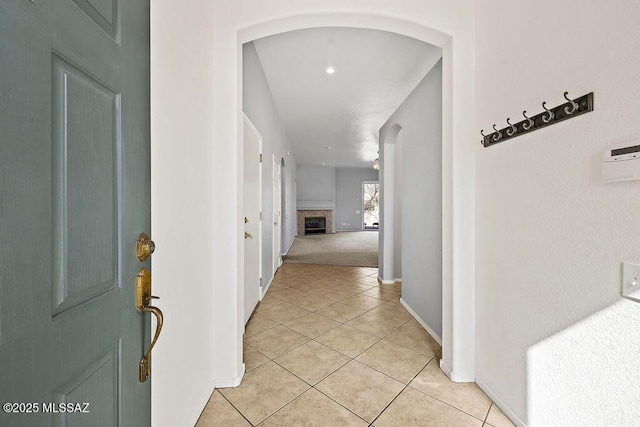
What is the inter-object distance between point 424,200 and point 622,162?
5.75 feet

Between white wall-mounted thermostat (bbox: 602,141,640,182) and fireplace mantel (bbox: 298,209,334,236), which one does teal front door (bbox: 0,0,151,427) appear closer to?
white wall-mounted thermostat (bbox: 602,141,640,182)

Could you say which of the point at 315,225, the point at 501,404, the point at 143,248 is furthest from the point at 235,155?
the point at 315,225

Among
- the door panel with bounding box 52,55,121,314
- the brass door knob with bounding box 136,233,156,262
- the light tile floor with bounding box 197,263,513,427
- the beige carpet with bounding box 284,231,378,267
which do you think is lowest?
the light tile floor with bounding box 197,263,513,427

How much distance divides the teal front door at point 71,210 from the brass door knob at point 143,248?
15 mm

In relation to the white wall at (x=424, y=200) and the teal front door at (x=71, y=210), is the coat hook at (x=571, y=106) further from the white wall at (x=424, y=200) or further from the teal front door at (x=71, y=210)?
the teal front door at (x=71, y=210)

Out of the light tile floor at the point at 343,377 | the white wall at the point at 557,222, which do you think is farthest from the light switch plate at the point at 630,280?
the light tile floor at the point at 343,377

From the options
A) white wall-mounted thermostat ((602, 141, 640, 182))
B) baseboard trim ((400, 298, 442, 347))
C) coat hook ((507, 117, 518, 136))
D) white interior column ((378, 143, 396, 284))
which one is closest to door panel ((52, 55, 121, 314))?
white wall-mounted thermostat ((602, 141, 640, 182))

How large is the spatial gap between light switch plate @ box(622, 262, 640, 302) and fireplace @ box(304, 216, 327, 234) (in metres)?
10.3

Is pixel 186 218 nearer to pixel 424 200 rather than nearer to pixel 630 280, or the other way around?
pixel 630 280

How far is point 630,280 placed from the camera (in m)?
0.92

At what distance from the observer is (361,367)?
76.0 inches


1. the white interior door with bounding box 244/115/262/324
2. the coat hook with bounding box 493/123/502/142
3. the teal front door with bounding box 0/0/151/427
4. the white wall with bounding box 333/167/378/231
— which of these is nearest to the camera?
the teal front door with bounding box 0/0/151/427

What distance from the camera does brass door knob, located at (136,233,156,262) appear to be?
0.78m

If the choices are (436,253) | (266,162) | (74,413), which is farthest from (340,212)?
(74,413)
